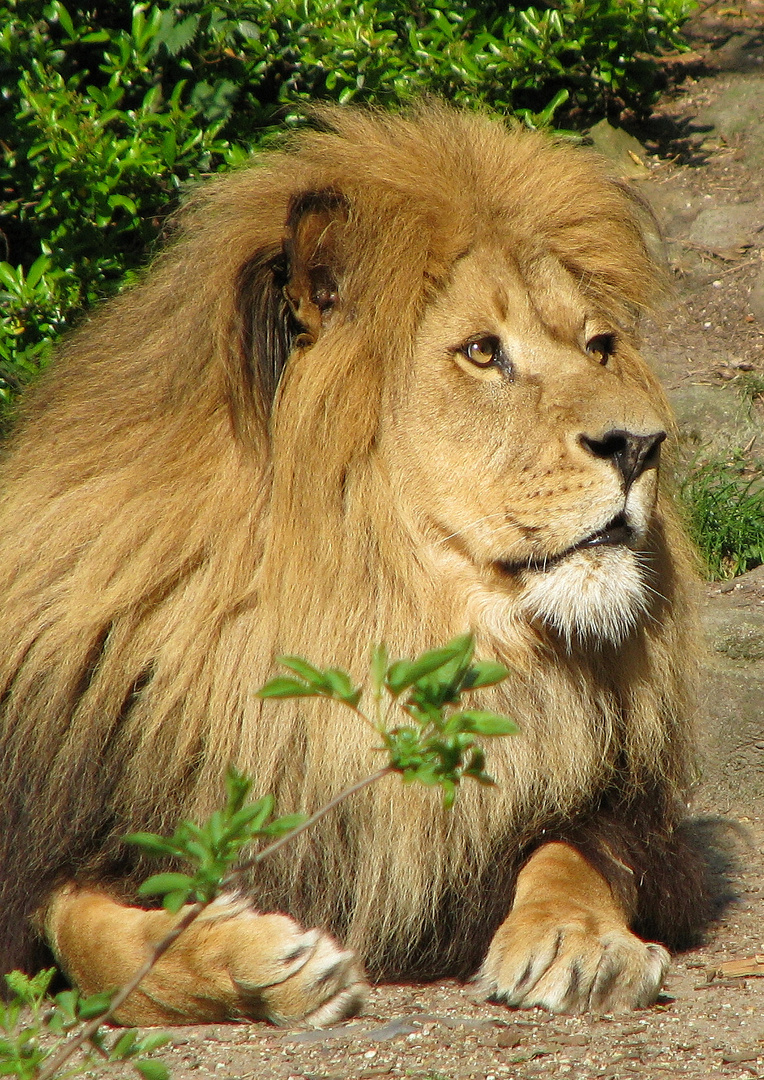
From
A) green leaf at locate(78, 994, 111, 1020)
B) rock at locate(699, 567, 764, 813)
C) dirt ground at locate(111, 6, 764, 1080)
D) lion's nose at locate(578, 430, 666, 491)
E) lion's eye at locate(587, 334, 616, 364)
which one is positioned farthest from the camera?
rock at locate(699, 567, 764, 813)

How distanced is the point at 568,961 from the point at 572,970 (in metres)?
0.02

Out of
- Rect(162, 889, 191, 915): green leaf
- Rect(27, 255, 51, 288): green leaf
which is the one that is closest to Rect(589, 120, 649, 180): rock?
Rect(27, 255, 51, 288): green leaf

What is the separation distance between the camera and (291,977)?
2.47 m

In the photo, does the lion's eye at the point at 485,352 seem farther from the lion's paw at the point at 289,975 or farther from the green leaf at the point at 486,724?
the green leaf at the point at 486,724

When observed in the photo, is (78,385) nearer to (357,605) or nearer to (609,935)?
(357,605)

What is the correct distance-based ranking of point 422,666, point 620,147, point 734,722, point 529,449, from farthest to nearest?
point 620,147, point 734,722, point 529,449, point 422,666

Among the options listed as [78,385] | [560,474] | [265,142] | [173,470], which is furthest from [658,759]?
[265,142]

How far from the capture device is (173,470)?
286 cm

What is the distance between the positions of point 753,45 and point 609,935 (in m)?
6.82

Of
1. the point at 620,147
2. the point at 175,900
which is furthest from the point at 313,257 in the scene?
the point at 620,147

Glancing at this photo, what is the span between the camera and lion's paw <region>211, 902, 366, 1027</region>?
2.46 m

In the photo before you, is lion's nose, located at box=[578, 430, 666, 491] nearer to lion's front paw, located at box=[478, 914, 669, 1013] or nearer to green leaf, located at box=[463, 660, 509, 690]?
lion's front paw, located at box=[478, 914, 669, 1013]

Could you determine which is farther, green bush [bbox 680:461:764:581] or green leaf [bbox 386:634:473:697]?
green bush [bbox 680:461:764:581]

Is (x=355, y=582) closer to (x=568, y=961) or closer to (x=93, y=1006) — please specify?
(x=568, y=961)
